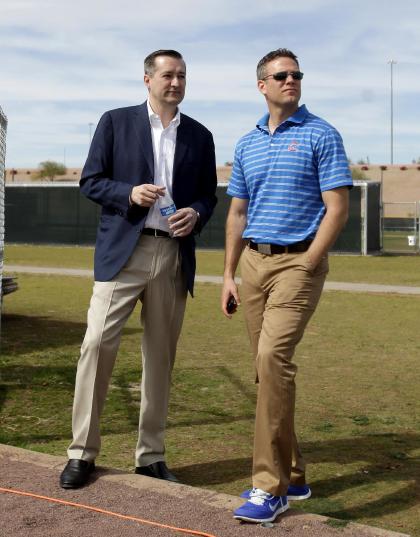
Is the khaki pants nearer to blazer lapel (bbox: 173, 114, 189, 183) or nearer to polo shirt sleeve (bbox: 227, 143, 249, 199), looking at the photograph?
polo shirt sleeve (bbox: 227, 143, 249, 199)

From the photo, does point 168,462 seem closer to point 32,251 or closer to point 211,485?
point 211,485

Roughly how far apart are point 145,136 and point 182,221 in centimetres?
50

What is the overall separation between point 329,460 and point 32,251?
27893 millimetres

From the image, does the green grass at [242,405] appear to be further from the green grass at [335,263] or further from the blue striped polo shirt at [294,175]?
the green grass at [335,263]

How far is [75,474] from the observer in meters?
4.72

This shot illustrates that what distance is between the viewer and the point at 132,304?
5039 millimetres

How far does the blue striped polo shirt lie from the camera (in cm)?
453

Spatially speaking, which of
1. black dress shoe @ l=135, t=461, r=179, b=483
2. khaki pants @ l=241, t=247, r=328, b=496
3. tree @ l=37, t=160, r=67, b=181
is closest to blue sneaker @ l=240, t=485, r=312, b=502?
khaki pants @ l=241, t=247, r=328, b=496

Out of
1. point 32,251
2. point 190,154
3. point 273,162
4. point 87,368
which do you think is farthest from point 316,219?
point 32,251

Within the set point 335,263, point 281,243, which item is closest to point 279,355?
point 281,243

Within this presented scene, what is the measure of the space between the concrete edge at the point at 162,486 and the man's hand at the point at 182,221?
125 cm

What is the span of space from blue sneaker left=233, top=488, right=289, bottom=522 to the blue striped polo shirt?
1.19 m

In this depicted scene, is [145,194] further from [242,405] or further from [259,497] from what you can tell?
[242,405]

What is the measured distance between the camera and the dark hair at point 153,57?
4962 mm
